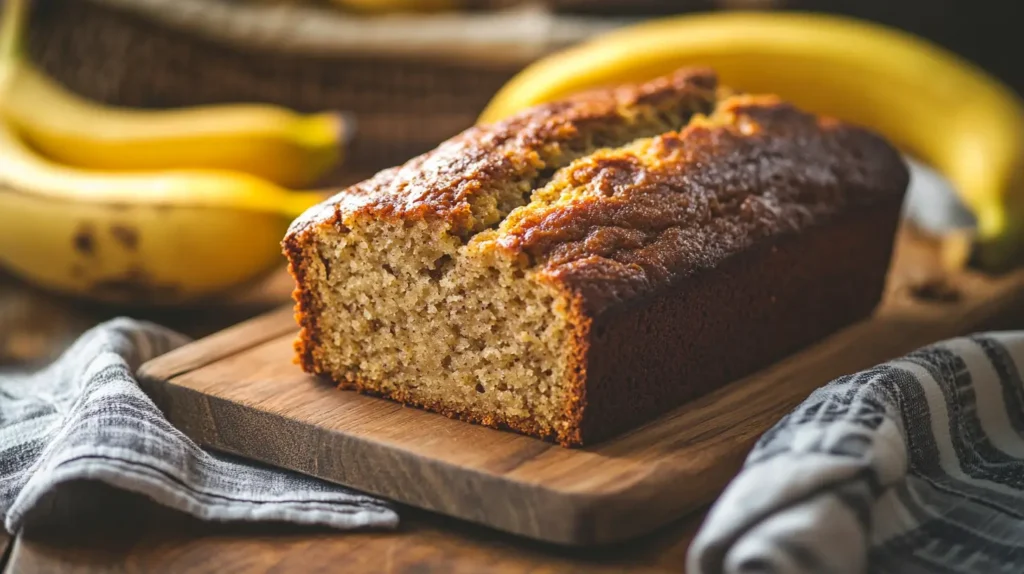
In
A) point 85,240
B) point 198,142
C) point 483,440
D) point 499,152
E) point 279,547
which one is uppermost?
point 499,152

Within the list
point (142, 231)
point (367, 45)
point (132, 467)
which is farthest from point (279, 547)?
point (367, 45)

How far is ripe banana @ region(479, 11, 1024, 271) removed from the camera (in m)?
3.30

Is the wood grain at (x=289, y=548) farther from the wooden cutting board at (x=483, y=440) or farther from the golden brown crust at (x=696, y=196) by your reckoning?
the golden brown crust at (x=696, y=196)

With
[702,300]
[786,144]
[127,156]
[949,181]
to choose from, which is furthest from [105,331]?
[949,181]

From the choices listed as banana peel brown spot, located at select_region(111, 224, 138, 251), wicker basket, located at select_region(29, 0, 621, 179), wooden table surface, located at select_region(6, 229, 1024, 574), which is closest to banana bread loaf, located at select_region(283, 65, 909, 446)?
wooden table surface, located at select_region(6, 229, 1024, 574)

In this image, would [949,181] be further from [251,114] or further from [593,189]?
[251,114]

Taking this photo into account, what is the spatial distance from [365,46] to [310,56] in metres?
0.22

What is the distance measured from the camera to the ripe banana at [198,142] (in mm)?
3434

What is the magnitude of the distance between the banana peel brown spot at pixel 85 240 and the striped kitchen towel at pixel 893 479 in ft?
5.90

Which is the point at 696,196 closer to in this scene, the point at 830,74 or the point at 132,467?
the point at 132,467

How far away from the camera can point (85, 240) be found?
9.68 feet

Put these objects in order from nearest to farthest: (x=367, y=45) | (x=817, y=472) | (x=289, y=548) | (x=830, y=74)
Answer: (x=817, y=472), (x=289, y=548), (x=830, y=74), (x=367, y=45)

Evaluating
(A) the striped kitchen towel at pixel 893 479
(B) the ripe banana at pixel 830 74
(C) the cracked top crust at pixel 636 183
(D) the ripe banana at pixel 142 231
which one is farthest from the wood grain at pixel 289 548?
(B) the ripe banana at pixel 830 74

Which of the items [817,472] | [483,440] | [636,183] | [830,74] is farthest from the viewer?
[830,74]
